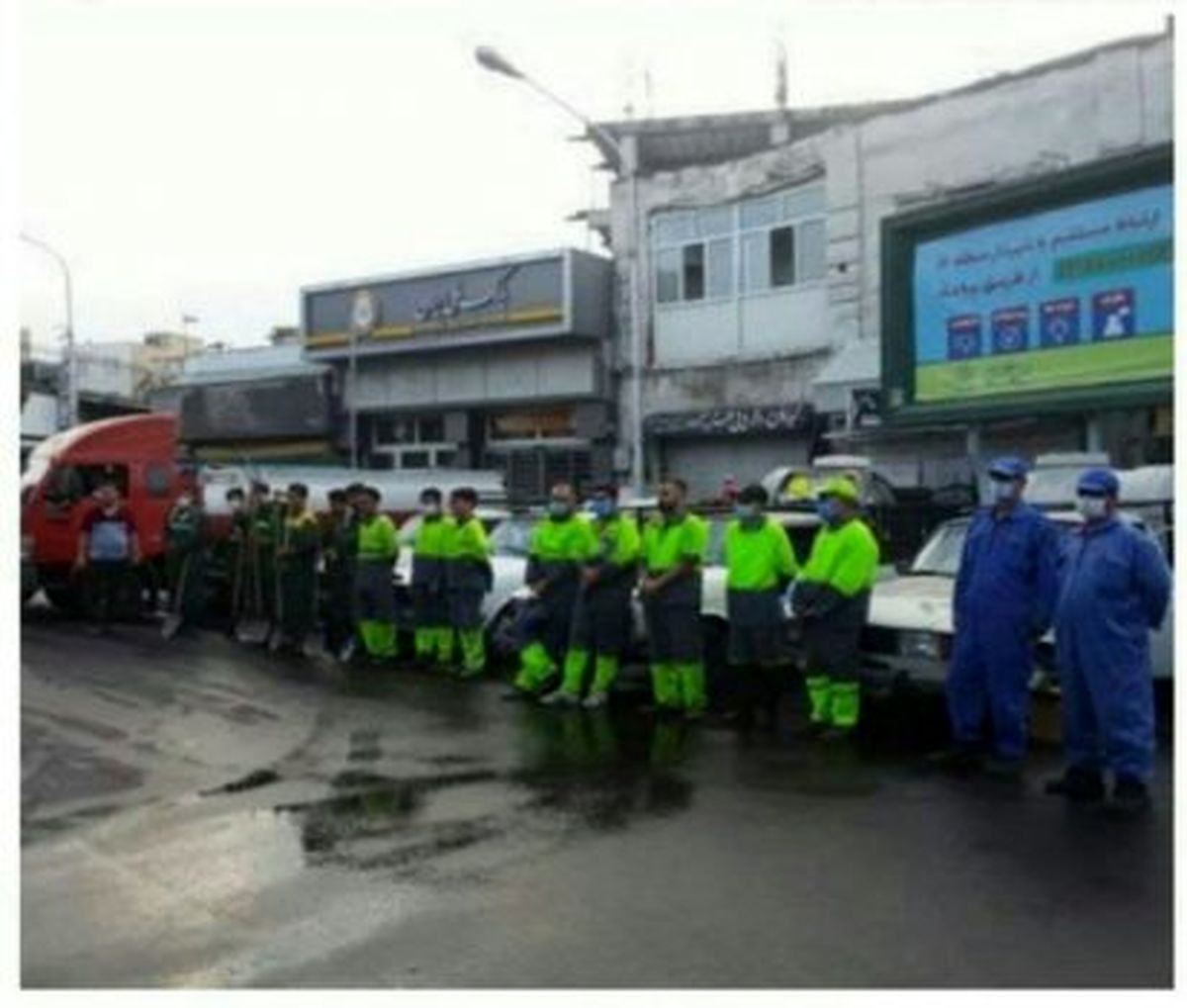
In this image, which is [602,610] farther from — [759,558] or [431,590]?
[431,590]

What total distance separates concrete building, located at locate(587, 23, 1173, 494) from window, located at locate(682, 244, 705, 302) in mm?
25

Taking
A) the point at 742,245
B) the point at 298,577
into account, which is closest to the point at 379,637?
the point at 298,577

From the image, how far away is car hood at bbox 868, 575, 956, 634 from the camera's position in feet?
31.4

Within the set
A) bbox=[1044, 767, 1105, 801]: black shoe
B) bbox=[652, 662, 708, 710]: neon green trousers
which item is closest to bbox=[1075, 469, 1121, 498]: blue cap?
bbox=[1044, 767, 1105, 801]: black shoe

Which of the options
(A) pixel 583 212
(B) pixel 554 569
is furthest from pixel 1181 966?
(A) pixel 583 212

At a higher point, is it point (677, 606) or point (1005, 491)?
point (1005, 491)

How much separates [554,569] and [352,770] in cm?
321

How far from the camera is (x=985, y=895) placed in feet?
19.2

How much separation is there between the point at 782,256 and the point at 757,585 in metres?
17.3

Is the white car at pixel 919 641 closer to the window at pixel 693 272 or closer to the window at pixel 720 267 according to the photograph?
the window at pixel 720 267

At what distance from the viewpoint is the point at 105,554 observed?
55.0 ft

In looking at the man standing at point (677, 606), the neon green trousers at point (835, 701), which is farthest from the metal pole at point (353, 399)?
the neon green trousers at point (835, 701)

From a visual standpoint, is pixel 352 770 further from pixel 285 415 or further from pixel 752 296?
pixel 285 415
